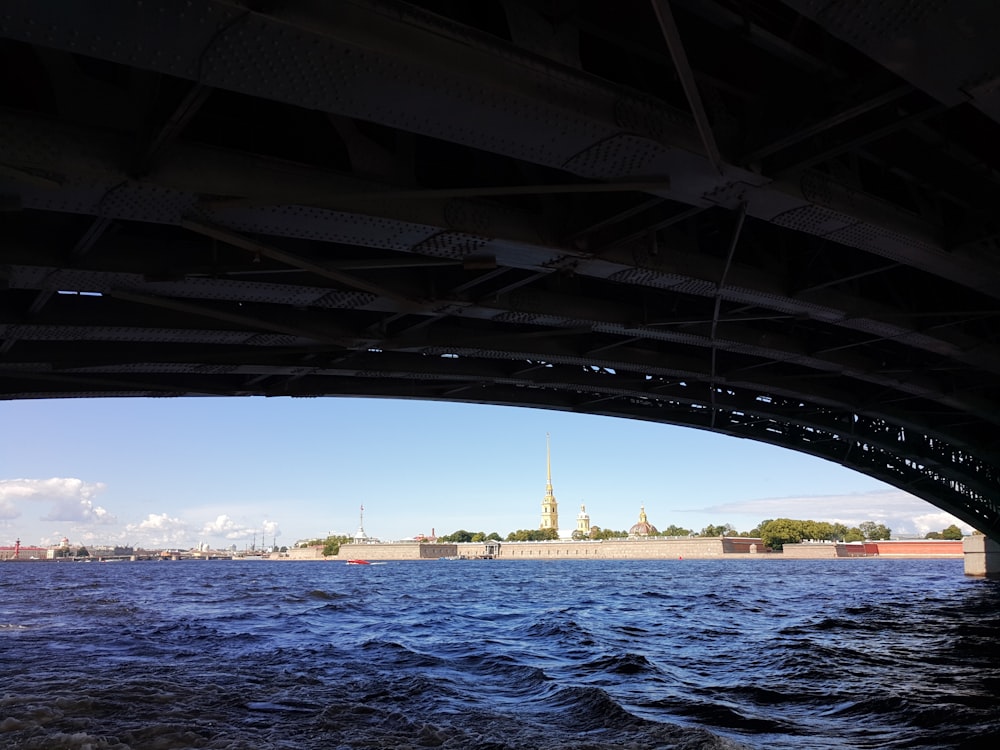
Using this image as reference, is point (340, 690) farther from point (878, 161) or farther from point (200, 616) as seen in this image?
point (200, 616)

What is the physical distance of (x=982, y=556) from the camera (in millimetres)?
49938

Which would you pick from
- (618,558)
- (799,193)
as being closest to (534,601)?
(799,193)

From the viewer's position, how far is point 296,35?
17.0ft

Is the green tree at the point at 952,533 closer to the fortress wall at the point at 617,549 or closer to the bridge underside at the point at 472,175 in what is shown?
the fortress wall at the point at 617,549

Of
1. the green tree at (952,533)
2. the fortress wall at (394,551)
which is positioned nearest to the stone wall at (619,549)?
the fortress wall at (394,551)

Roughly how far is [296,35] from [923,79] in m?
5.04

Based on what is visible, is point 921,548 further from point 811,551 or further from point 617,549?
point 617,549

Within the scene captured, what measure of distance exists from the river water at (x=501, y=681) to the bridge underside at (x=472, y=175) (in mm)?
5445

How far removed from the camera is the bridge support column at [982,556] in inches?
1912

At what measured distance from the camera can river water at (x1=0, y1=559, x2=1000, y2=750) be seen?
9078 mm

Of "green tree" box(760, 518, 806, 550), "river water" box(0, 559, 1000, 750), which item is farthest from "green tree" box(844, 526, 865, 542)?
"river water" box(0, 559, 1000, 750)

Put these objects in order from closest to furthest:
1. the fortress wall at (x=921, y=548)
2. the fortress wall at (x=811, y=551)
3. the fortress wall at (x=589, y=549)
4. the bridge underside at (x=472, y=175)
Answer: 1. the bridge underside at (x=472, y=175)
2. the fortress wall at (x=921, y=548)
3. the fortress wall at (x=811, y=551)
4. the fortress wall at (x=589, y=549)

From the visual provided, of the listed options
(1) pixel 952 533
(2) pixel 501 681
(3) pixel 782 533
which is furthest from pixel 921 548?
(2) pixel 501 681

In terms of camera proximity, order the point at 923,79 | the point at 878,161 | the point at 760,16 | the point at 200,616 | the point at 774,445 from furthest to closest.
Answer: the point at 774,445
the point at 200,616
the point at 878,161
the point at 760,16
the point at 923,79
